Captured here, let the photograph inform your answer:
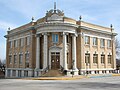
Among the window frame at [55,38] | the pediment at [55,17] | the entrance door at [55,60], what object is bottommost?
the entrance door at [55,60]

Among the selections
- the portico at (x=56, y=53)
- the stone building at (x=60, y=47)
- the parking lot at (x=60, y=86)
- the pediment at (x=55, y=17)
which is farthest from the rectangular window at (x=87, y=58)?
the parking lot at (x=60, y=86)

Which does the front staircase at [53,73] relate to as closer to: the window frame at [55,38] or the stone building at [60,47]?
the stone building at [60,47]

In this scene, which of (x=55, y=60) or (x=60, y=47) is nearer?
(x=60, y=47)

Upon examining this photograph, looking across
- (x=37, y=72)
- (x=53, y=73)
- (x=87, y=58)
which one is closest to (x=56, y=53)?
(x=53, y=73)

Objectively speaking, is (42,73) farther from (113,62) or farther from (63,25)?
(113,62)

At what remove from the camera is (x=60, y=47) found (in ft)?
133

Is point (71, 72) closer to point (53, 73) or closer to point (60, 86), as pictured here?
point (53, 73)

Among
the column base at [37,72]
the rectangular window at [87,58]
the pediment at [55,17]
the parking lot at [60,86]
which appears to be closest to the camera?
the parking lot at [60,86]

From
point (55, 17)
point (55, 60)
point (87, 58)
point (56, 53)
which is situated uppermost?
point (55, 17)

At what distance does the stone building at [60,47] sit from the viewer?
133ft

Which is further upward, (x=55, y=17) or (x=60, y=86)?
(x=55, y=17)

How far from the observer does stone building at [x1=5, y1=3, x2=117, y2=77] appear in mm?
40438

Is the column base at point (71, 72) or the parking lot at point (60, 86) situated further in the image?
the column base at point (71, 72)

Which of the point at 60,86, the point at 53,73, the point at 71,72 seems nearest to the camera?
the point at 60,86
